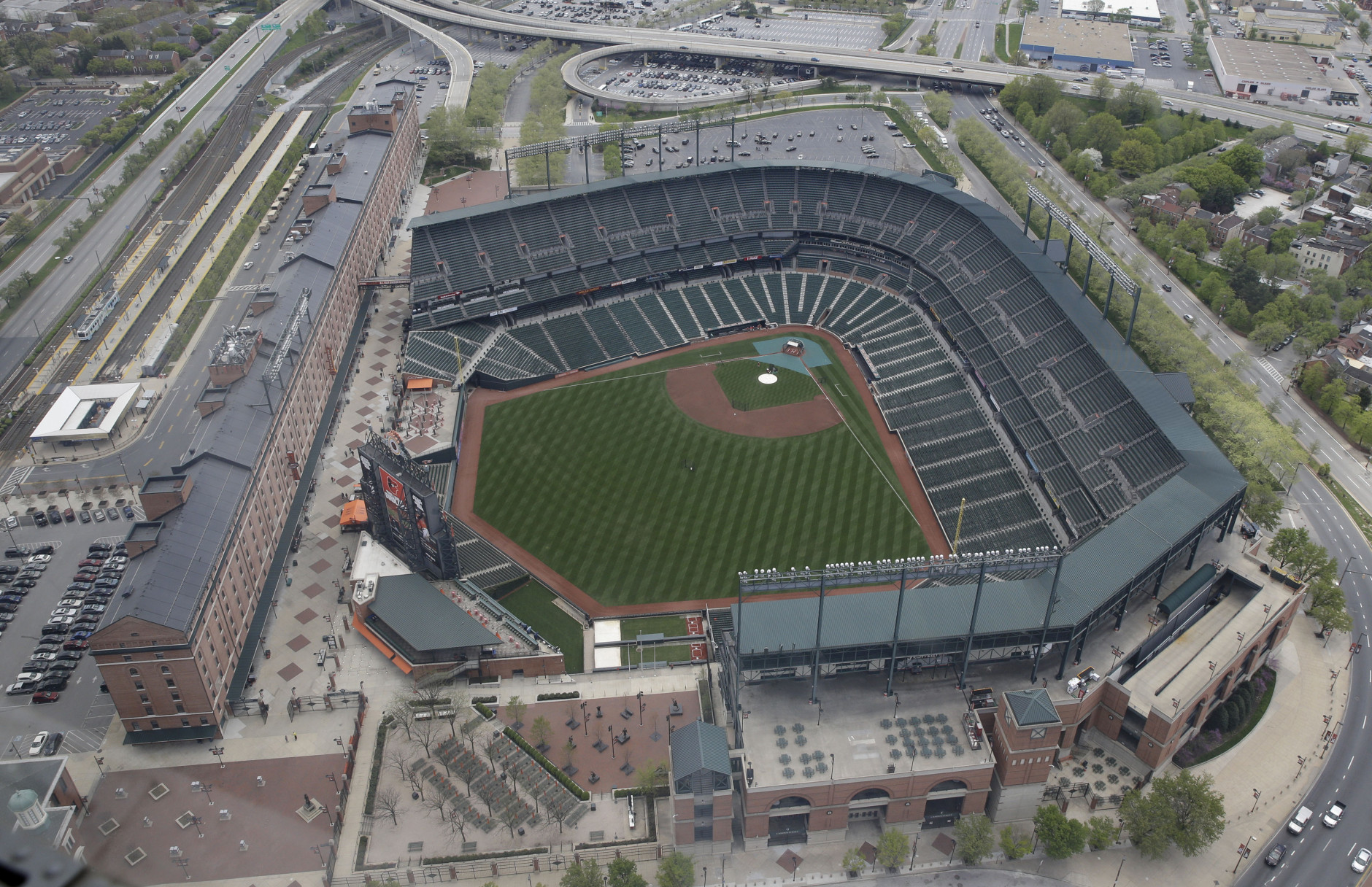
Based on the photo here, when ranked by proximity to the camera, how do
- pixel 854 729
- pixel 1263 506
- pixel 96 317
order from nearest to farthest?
1. pixel 854 729
2. pixel 1263 506
3. pixel 96 317

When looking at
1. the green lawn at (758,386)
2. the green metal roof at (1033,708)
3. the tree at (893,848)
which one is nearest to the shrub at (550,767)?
the tree at (893,848)

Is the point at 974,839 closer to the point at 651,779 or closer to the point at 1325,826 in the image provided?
the point at 651,779

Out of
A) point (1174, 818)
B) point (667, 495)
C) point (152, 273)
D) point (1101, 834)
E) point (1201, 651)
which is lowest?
point (1101, 834)

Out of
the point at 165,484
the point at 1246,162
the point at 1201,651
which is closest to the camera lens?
the point at 1201,651

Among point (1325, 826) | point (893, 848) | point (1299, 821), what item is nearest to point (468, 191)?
point (893, 848)

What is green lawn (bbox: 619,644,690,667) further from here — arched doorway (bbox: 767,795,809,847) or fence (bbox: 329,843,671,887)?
fence (bbox: 329,843,671,887)

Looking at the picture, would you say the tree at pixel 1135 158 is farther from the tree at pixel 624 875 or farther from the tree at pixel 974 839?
the tree at pixel 624 875
